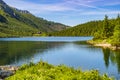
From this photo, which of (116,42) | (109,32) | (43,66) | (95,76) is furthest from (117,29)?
(95,76)

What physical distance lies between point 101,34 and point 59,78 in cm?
16679

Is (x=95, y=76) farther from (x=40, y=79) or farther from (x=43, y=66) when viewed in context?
(x=43, y=66)

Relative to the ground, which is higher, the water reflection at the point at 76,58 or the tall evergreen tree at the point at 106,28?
the tall evergreen tree at the point at 106,28

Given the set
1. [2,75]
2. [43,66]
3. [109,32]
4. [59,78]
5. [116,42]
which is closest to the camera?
[59,78]

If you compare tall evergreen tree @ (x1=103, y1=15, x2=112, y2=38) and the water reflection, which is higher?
tall evergreen tree @ (x1=103, y1=15, x2=112, y2=38)

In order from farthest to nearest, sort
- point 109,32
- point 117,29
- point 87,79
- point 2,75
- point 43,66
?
point 109,32 → point 117,29 → point 43,66 → point 2,75 → point 87,79

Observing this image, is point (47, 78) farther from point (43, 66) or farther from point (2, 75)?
point (43, 66)

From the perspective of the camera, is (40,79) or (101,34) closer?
(40,79)

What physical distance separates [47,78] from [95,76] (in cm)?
544

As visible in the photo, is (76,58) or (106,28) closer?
(76,58)

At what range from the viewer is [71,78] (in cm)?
2998

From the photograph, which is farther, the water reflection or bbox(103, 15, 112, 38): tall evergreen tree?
bbox(103, 15, 112, 38): tall evergreen tree

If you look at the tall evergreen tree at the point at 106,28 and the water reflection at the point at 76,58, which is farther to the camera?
the tall evergreen tree at the point at 106,28

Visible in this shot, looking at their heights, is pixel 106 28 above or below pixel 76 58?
above
